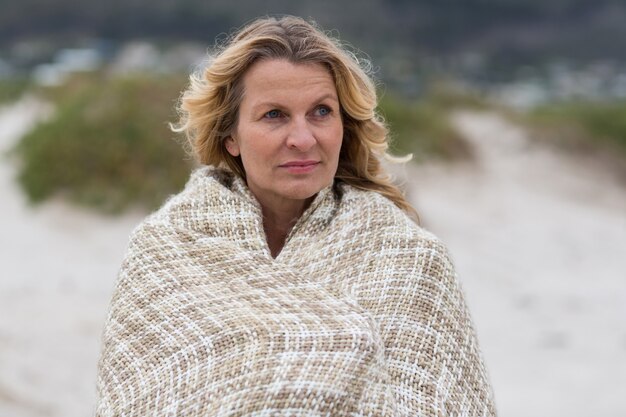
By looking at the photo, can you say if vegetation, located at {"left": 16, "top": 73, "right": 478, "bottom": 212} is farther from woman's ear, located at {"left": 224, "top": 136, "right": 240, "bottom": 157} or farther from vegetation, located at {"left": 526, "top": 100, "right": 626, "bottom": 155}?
woman's ear, located at {"left": 224, "top": 136, "right": 240, "bottom": 157}

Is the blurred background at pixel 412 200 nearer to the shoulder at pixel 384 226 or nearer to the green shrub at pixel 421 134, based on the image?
the green shrub at pixel 421 134

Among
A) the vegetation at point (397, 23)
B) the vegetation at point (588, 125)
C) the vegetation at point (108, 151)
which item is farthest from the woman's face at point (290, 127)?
the vegetation at point (397, 23)

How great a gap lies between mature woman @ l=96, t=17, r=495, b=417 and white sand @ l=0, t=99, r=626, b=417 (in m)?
3.62

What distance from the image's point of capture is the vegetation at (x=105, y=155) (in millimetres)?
9359

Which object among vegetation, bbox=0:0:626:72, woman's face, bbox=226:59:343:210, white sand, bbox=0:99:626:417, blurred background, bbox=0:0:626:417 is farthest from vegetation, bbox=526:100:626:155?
woman's face, bbox=226:59:343:210

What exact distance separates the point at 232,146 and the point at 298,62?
0.32 metres

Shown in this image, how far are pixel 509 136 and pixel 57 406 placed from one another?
10.7 metres

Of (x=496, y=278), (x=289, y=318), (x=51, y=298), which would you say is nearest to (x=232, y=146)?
(x=289, y=318)

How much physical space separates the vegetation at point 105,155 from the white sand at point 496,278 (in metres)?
0.23

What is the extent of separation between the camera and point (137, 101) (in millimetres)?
10930

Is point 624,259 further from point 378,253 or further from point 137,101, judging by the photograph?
point 378,253

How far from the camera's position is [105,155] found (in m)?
9.77

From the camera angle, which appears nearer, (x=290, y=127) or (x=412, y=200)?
(x=290, y=127)

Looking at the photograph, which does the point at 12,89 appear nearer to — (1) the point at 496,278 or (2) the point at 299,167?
(1) the point at 496,278
